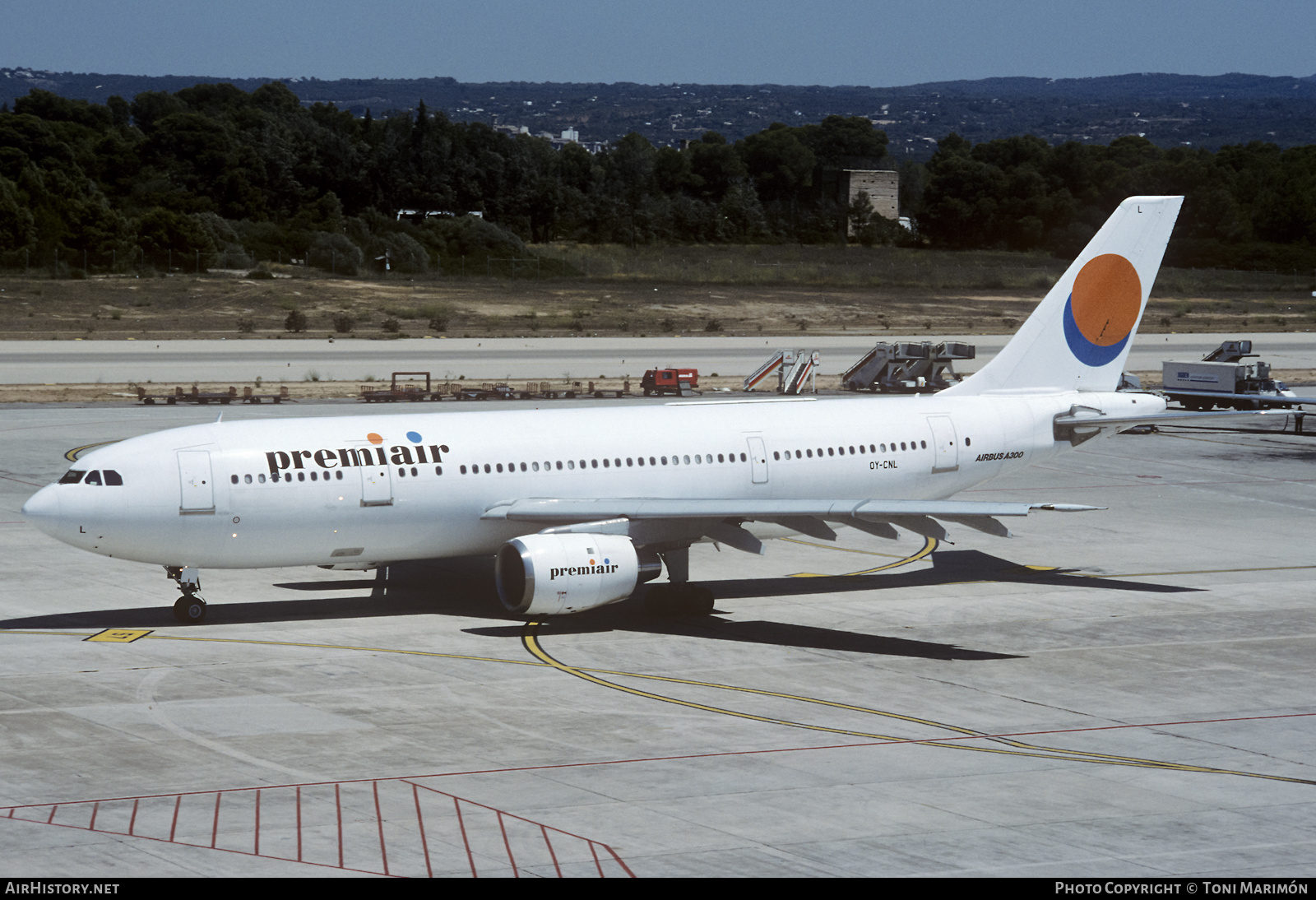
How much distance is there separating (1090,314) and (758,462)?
11249 millimetres

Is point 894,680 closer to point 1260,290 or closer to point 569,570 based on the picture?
point 569,570

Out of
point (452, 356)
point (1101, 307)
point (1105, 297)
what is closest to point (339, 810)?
point (1101, 307)

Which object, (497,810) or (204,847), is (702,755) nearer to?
(497,810)

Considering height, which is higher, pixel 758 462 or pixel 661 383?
pixel 758 462

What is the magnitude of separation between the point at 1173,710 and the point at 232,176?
6669 inches

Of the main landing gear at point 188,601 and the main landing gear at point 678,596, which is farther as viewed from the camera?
the main landing gear at point 678,596

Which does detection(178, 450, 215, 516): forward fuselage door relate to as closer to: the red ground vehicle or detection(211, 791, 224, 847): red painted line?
detection(211, 791, 224, 847): red painted line

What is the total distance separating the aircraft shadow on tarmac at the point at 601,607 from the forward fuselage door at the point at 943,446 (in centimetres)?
308

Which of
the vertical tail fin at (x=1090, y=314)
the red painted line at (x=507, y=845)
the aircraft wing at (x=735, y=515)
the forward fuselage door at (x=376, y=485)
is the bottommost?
the red painted line at (x=507, y=845)

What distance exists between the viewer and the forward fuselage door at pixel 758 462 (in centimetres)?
3738

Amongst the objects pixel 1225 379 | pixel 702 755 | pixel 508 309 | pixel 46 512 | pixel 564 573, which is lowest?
pixel 702 755

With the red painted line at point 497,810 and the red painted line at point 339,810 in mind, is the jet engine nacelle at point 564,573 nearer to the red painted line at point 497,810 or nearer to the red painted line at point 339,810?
the red painted line at point 497,810

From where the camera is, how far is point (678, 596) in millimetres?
35500

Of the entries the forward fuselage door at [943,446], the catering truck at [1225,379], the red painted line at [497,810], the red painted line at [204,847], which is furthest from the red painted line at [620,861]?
the catering truck at [1225,379]
